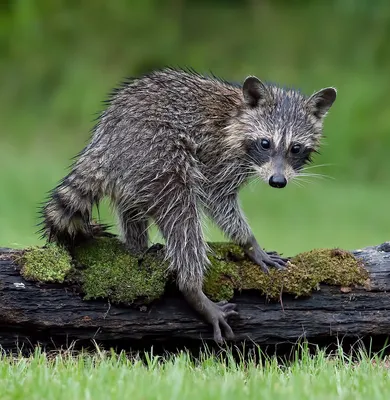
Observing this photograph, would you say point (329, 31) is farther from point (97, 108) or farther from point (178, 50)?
point (97, 108)

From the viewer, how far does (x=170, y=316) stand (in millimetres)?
7742

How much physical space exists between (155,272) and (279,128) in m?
1.67

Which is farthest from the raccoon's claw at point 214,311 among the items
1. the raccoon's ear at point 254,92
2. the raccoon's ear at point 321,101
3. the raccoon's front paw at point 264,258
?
the raccoon's ear at point 321,101

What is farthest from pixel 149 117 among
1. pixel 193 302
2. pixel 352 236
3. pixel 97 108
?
pixel 97 108

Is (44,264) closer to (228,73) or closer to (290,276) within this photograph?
(290,276)

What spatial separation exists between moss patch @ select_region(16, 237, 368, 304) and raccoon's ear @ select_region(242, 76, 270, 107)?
1.33 meters

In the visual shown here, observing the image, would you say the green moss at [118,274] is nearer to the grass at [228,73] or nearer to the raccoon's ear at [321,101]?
the raccoon's ear at [321,101]

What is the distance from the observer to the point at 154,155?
804cm

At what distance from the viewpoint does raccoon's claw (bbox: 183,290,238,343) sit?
7.66m

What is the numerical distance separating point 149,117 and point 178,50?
53.3ft

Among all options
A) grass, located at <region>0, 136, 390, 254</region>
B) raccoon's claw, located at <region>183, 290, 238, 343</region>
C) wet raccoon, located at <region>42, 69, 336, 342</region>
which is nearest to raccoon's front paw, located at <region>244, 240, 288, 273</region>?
wet raccoon, located at <region>42, 69, 336, 342</region>

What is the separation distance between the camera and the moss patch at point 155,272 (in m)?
7.62

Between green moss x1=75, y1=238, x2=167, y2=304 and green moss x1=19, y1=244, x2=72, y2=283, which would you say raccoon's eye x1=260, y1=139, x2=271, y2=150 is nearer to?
green moss x1=75, y1=238, x2=167, y2=304

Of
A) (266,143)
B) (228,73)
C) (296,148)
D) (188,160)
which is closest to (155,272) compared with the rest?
(188,160)
